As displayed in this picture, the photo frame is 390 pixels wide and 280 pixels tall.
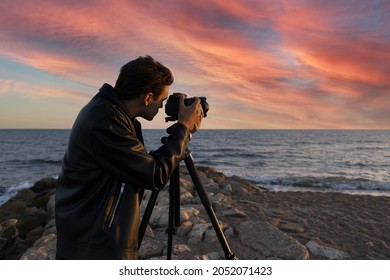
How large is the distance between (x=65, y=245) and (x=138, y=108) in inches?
31.0

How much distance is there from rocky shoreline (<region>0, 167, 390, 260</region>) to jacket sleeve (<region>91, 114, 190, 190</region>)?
251 centimetres

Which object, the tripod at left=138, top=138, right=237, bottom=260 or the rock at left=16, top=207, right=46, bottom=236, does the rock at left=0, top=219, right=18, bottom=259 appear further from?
the tripod at left=138, top=138, right=237, bottom=260

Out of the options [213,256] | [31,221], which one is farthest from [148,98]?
[31,221]

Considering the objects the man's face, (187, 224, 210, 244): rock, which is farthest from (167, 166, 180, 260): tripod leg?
(187, 224, 210, 244): rock

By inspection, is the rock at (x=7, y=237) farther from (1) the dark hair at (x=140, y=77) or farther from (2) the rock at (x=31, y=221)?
(1) the dark hair at (x=140, y=77)

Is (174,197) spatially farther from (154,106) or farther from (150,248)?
(150,248)

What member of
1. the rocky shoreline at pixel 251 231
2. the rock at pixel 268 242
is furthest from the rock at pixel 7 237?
the rock at pixel 268 242

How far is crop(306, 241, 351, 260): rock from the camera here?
4.34m

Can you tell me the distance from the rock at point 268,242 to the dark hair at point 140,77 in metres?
3.20

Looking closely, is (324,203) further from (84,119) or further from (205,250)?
(84,119)

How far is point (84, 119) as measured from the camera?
61.9 inches

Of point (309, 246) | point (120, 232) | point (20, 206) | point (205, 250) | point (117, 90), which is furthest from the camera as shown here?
point (20, 206)

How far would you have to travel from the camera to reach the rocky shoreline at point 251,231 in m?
4.22
